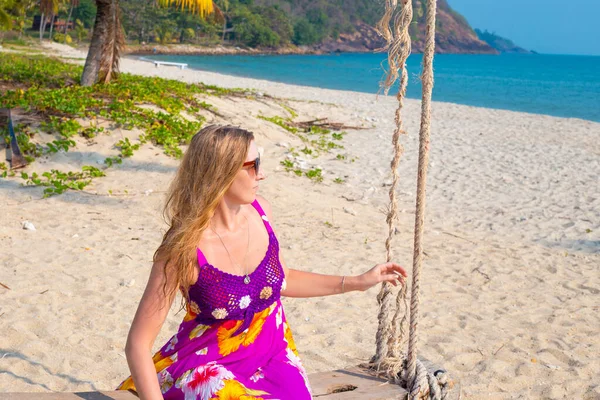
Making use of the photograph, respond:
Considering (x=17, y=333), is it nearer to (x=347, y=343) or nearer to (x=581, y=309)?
(x=347, y=343)

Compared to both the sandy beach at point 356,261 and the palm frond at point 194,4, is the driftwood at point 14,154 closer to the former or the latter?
the sandy beach at point 356,261

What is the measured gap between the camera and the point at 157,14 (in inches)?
3110

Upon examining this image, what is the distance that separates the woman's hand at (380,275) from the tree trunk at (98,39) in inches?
364

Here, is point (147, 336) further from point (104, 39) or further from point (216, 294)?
point (104, 39)

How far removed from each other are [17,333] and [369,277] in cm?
255

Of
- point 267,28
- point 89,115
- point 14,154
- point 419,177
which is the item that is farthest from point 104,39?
point 267,28

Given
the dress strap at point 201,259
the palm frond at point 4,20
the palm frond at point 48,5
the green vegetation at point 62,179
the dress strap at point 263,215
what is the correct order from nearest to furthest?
the dress strap at point 201,259 < the dress strap at point 263,215 < the green vegetation at point 62,179 < the palm frond at point 48,5 < the palm frond at point 4,20

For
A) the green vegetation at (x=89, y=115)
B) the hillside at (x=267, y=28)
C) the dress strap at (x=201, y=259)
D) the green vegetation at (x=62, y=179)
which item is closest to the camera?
the dress strap at (x=201, y=259)

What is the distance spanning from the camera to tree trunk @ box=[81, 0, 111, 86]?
415 inches

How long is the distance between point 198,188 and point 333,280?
79 centimetres

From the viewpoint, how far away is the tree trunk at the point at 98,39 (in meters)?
10.5

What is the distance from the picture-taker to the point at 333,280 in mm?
2602

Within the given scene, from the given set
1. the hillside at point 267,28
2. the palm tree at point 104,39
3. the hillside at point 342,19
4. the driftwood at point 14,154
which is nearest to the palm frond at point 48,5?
the palm tree at point 104,39

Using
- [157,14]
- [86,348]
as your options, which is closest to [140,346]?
[86,348]
